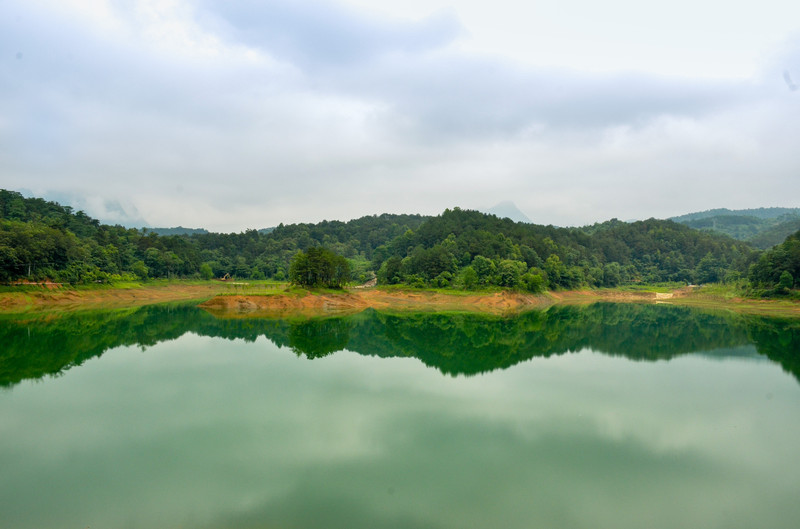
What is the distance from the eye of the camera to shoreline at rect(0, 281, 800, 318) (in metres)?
45.9

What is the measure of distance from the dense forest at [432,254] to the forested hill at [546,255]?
224 millimetres

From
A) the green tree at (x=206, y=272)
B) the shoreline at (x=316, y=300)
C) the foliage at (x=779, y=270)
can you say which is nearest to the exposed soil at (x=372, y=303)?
the shoreline at (x=316, y=300)

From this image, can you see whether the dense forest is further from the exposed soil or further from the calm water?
the calm water

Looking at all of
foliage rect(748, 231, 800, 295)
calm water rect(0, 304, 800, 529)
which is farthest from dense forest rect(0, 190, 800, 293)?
A: calm water rect(0, 304, 800, 529)

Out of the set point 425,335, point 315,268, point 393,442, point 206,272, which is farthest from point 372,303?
point 393,442

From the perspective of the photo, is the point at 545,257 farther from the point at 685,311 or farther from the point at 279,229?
the point at 279,229

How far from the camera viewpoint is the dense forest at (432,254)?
5300 centimetres

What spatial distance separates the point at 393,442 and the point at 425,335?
21673mm

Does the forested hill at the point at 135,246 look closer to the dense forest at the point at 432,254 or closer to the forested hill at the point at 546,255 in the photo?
the dense forest at the point at 432,254

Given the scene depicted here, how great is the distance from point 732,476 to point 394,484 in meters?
7.65

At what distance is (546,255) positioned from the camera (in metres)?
77.9

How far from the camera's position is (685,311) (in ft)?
182

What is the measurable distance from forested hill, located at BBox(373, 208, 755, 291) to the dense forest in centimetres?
22

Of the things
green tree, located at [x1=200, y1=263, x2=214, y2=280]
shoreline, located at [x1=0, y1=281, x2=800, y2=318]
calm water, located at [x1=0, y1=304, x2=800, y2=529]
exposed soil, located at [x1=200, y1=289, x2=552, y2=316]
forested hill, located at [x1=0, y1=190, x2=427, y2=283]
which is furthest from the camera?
green tree, located at [x1=200, y1=263, x2=214, y2=280]
